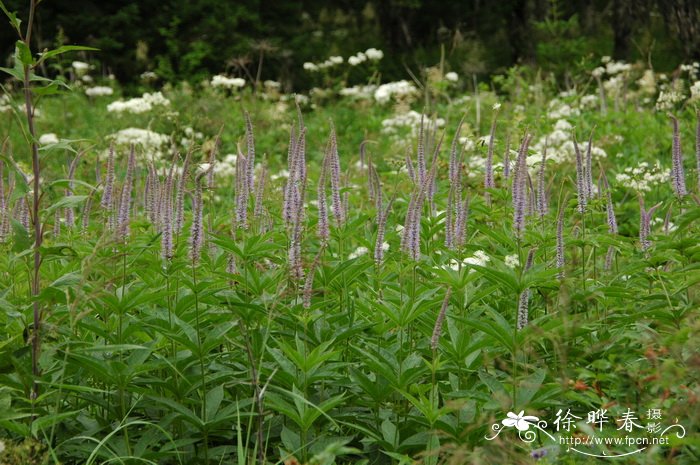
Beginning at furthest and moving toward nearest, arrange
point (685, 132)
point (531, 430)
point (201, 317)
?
point (685, 132)
point (201, 317)
point (531, 430)

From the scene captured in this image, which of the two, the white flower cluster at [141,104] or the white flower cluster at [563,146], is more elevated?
the white flower cluster at [563,146]

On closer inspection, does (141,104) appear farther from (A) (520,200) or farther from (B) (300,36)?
(B) (300,36)

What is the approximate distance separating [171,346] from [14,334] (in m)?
0.62

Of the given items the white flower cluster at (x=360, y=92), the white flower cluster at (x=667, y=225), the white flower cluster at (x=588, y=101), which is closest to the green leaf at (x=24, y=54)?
the white flower cluster at (x=667, y=225)

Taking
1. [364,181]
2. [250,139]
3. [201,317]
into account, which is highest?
[250,139]

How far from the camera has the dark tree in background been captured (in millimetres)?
17938

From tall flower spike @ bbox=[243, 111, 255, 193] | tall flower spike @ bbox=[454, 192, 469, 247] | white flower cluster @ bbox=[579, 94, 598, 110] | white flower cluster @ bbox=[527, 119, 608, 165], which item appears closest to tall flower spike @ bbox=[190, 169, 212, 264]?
tall flower spike @ bbox=[243, 111, 255, 193]

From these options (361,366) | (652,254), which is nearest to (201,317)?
(361,366)

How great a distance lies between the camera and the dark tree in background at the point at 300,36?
58.9 ft

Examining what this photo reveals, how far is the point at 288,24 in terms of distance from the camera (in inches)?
871

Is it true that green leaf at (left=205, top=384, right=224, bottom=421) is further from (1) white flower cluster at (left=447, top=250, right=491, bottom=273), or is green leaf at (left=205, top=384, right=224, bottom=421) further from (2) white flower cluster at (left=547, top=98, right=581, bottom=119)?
(2) white flower cluster at (left=547, top=98, right=581, bottom=119)

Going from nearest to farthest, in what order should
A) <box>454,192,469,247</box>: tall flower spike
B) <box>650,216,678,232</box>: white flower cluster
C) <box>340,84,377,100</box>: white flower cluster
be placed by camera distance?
<box>454,192,469,247</box>: tall flower spike → <box>650,216,678,232</box>: white flower cluster → <box>340,84,377,100</box>: white flower cluster

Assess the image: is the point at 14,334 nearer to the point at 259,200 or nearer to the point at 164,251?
the point at 164,251

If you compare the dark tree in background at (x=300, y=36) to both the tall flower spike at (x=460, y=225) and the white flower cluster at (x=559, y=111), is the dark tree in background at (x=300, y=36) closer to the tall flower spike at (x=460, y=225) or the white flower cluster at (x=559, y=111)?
the white flower cluster at (x=559, y=111)
